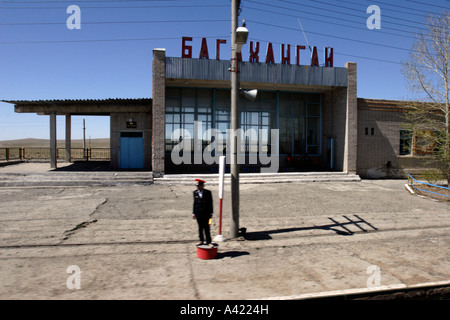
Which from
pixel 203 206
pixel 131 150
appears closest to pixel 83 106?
pixel 131 150

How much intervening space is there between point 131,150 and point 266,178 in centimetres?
891

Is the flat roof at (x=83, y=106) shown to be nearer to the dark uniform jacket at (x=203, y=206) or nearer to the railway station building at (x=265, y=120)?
the railway station building at (x=265, y=120)

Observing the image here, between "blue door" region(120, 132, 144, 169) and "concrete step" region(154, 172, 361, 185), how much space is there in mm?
4325

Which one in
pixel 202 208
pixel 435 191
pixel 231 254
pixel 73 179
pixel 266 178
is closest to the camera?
pixel 231 254

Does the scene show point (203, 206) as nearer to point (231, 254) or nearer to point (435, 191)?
point (231, 254)

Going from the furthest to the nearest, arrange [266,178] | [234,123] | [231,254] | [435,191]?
[266,178] < [435,191] < [234,123] < [231,254]

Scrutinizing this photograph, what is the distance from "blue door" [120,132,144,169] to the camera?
20531mm

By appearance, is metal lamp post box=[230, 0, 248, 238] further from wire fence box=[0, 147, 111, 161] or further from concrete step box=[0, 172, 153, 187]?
wire fence box=[0, 147, 111, 161]

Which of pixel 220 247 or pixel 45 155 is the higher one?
pixel 45 155

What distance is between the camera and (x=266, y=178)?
59.3 ft

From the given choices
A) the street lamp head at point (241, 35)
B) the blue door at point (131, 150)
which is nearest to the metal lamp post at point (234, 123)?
the street lamp head at point (241, 35)

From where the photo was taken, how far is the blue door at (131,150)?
67.4 ft

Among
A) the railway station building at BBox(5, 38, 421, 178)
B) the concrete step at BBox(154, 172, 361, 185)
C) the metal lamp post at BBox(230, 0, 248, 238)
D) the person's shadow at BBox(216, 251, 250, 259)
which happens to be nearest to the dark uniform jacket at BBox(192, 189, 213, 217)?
the person's shadow at BBox(216, 251, 250, 259)
